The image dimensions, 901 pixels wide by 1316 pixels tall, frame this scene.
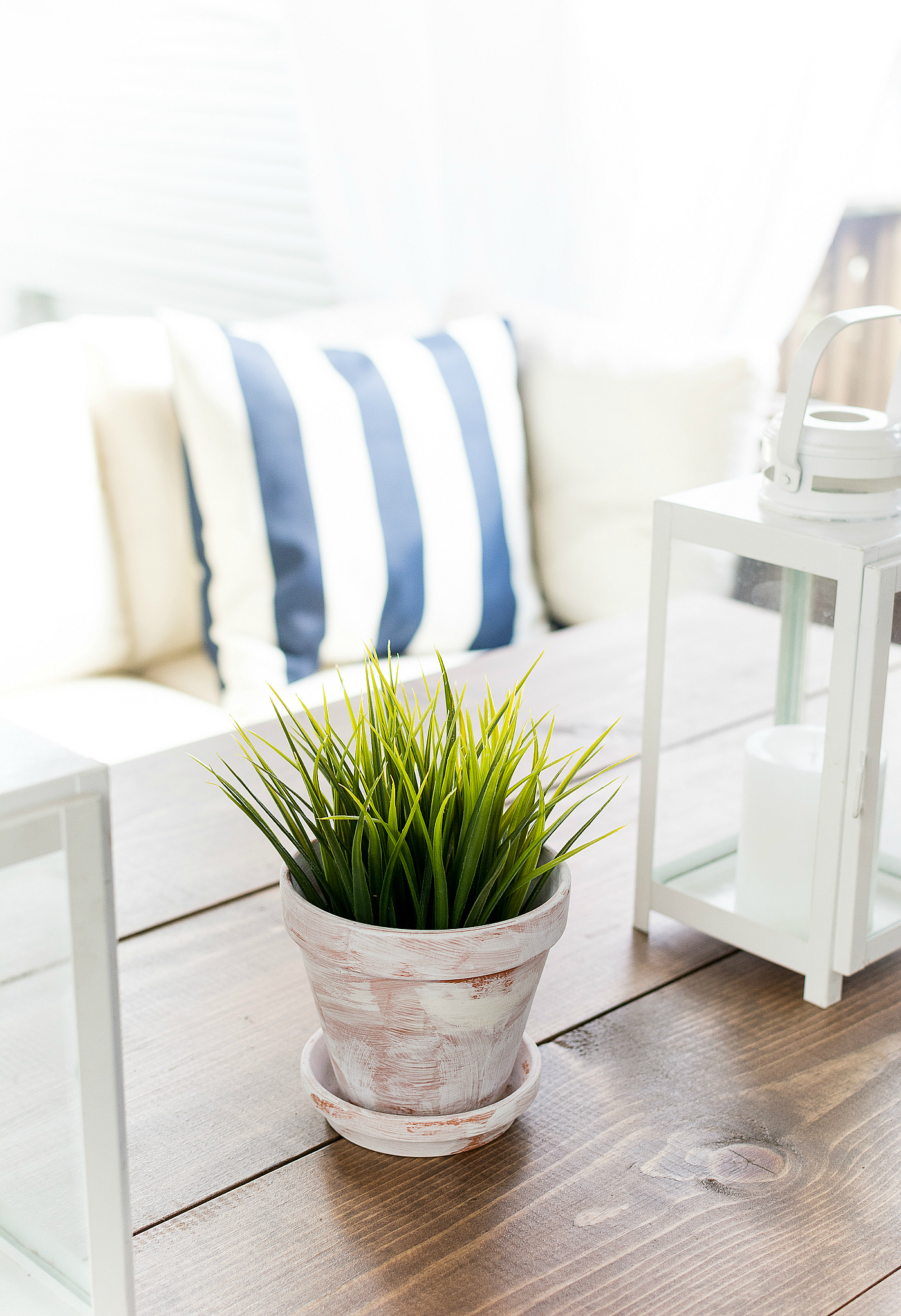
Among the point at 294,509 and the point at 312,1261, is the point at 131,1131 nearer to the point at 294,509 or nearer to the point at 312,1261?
the point at 312,1261

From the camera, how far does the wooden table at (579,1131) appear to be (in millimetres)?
564

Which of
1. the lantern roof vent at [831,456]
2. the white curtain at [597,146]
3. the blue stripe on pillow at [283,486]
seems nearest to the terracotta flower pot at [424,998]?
the lantern roof vent at [831,456]

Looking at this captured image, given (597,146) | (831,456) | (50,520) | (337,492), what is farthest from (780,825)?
(597,146)

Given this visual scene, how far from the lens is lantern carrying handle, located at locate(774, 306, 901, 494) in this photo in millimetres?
755

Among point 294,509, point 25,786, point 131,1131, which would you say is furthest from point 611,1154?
point 294,509

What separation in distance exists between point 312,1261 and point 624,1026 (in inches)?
9.7

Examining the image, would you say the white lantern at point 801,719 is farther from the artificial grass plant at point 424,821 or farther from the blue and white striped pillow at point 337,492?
the blue and white striped pillow at point 337,492

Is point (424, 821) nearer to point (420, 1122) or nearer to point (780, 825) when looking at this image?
point (420, 1122)

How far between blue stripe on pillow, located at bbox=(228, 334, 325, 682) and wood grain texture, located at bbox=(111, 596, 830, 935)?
0.45 metres

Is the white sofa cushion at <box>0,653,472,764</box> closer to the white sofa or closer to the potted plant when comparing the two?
the white sofa

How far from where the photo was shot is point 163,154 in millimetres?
3016

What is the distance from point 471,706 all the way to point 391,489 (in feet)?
1.94

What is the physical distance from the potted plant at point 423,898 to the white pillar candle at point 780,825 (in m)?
0.23

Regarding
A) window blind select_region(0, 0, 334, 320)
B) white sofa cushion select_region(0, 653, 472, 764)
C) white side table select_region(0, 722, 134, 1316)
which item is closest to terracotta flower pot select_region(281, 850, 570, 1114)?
white side table select_region(0, 722, 134, 1316)
